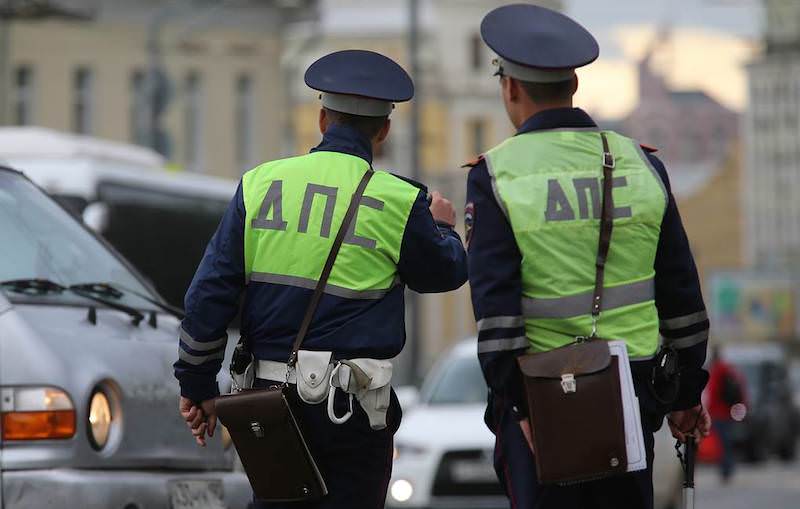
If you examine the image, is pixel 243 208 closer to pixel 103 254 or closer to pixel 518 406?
pixel 518 406

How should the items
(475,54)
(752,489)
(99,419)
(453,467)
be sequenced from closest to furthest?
(99,419), (453,467), (752,489), (475,54)

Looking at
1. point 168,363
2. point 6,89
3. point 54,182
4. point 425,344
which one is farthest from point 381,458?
point 425,344

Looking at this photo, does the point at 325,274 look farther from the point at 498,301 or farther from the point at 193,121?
the point at 193,121

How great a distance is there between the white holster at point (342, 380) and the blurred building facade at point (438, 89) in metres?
83.2

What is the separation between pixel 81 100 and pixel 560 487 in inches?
2162

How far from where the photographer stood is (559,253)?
5.73 meters

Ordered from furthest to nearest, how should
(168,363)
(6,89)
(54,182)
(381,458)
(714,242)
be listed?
(714,242) → (6,89) → (54,182) → (168,363) → (381,458)

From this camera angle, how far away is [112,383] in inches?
267

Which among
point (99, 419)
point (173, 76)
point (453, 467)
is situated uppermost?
point (99, 419)

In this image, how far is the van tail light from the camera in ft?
21.2

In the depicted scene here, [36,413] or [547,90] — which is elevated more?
[547,90]

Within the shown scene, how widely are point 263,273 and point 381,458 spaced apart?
23.7 inches

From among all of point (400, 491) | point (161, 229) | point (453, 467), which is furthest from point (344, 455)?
point (161, 229)

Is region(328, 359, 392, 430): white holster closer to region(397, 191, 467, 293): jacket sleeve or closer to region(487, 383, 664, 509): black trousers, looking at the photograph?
region(397, 191, 467, 293): jacket sleeve
